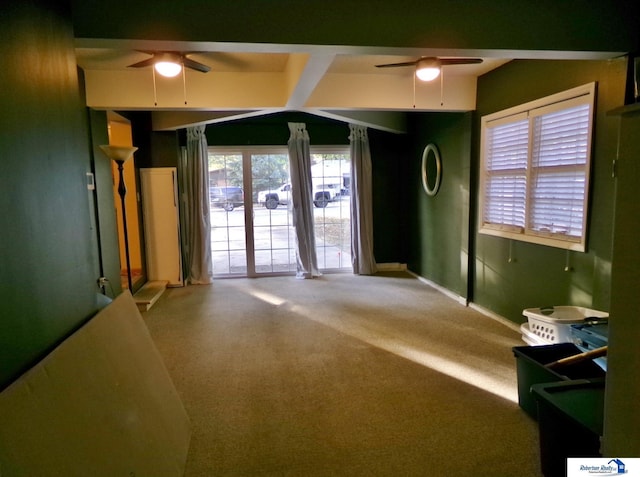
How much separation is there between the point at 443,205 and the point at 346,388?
3.15 metres

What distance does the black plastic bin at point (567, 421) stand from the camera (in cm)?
161

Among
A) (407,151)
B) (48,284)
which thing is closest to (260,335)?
(48,284)

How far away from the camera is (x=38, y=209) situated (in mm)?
1366

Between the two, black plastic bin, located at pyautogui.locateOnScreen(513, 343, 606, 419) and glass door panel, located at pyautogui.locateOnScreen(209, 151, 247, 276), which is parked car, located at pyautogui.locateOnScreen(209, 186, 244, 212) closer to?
glass door panel, located at pyautogui.locateOnScreen(209, 151, 247, 276)

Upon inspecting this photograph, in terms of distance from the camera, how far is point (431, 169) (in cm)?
536

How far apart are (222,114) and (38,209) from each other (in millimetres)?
3623

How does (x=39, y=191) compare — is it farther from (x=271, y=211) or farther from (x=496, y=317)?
(x=271, y=211)

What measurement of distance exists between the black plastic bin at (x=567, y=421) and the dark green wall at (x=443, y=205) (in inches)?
105

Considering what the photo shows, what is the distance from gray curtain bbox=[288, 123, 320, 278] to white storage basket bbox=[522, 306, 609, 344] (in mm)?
3417

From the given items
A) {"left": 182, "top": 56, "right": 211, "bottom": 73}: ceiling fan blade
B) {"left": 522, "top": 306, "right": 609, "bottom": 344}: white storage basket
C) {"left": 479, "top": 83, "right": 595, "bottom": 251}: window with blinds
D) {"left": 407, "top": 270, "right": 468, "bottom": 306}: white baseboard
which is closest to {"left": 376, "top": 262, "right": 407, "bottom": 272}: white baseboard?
{"left": 407, "top": 270, "right": 468, "bottom": 306}: white baseboard

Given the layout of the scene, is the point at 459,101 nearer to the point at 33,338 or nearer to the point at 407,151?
the point at 407,151

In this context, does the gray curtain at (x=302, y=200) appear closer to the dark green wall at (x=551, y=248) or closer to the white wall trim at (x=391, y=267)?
the white wall trim at (x=391, y=267)

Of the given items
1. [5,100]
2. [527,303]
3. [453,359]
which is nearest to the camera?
[5,100]

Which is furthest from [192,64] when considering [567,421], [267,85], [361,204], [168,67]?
[361,204]
